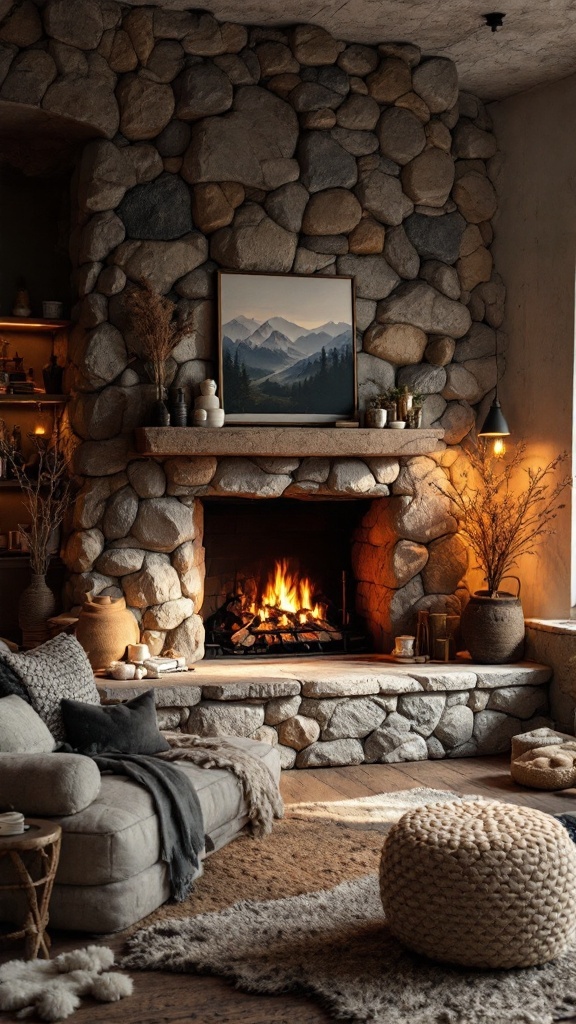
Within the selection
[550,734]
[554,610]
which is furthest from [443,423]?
[550,734]

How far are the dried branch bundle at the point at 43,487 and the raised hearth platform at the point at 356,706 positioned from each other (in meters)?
0.87

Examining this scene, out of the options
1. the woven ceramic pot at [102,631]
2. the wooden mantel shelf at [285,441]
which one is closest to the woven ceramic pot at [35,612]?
the woven ceramic pot at [102,631]

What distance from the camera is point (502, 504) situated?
6250 millimetres

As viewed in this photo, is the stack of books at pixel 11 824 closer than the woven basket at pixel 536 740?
Yes

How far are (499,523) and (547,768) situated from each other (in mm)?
1497

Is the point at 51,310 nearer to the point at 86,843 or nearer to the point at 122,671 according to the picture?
the point at 122,671

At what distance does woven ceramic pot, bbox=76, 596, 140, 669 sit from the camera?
5566mm

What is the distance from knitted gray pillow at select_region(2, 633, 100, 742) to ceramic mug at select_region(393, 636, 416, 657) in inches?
88.2

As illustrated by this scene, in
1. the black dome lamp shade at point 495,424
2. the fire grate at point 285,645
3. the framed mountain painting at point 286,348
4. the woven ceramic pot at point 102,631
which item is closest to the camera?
the woven ceramic pot at point 102,631

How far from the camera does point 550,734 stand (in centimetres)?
550

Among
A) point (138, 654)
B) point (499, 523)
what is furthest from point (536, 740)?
point (138, 654)

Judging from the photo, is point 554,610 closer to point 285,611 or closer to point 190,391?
point 285,611

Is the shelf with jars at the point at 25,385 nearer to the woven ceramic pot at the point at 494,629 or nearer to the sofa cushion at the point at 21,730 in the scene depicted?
the sofa cushion at the point at 21,730

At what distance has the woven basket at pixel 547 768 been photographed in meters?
5.07
